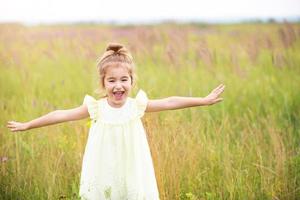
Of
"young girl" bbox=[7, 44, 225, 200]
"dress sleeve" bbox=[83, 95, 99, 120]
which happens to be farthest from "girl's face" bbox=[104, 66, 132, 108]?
"dress sleeve" bbox=[83, 95, 99, 120]

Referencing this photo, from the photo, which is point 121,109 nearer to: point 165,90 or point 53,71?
point 165,90

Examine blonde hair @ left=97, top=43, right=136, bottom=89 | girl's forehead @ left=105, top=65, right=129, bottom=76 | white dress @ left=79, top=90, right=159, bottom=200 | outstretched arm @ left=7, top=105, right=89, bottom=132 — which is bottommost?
white dress @ left=79, top=90, right=159, bottom=200

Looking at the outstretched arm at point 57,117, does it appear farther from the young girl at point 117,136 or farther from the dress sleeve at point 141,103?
the dress sleeve at point 141,103

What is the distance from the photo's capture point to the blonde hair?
2.78m

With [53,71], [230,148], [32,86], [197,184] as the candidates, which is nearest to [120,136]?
[197,184]

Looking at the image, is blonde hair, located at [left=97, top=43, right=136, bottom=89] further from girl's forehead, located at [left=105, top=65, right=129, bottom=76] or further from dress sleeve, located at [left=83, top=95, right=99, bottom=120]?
dress sleeve, located at [left=83, top=95, right=99, bottom=120]

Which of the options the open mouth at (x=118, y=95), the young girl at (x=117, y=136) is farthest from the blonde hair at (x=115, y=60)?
the open mouth at (x=118, y=95)

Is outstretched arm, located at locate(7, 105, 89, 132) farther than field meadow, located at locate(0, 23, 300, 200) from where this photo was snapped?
No

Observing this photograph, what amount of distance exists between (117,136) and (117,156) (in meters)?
0.11

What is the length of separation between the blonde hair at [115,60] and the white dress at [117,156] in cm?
16

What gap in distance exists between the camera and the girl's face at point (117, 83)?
275 cm

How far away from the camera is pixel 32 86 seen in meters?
5.68

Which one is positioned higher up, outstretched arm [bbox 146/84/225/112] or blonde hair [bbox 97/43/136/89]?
blonde hair [bbox 97/43/136/89]

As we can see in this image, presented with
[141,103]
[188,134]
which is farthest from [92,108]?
[188,134]
